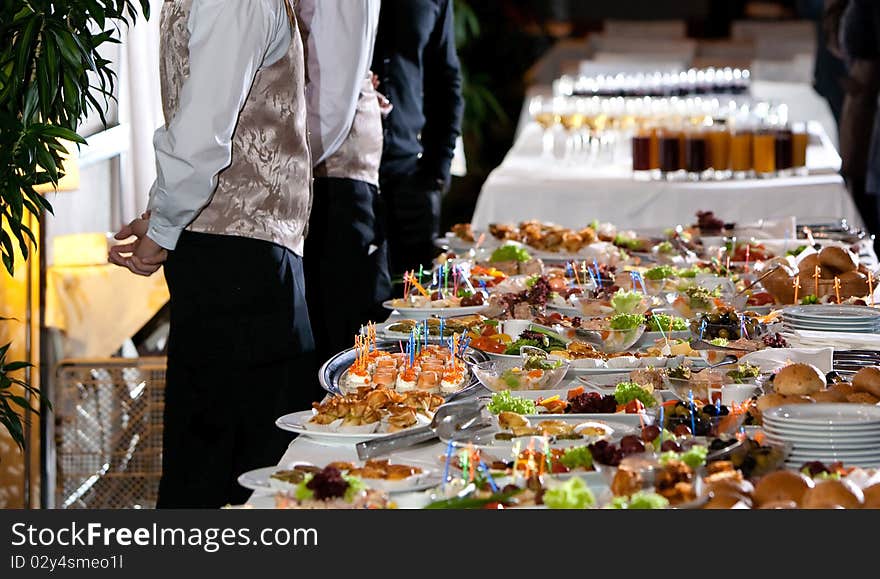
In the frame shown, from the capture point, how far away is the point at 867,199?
7.18 metres

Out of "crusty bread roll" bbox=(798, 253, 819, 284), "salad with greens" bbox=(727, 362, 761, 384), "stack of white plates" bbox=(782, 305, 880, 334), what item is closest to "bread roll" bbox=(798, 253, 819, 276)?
"crusty bread roll" bbox=(798, 253, 819, 284)

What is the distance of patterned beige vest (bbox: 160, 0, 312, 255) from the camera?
8.82 ft

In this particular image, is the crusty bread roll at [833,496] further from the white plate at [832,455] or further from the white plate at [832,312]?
the white plate at [832,312]

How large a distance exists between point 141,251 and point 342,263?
1366 mm

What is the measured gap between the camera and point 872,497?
1.60 m

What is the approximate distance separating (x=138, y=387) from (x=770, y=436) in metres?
2.50

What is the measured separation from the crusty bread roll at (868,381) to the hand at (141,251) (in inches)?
52.2

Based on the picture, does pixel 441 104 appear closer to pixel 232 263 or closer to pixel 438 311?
pixel 438 311

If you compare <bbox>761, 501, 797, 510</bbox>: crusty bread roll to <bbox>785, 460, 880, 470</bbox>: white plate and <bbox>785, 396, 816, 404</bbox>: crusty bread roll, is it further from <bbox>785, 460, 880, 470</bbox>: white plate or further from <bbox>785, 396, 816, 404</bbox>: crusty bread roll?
<bbox>785, 396, 816, 404</bbox>: crusty bread roll

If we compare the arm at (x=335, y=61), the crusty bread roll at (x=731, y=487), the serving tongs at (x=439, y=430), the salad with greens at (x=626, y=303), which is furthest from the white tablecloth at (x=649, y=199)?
the crusty bread roll at (x=731, y=487)

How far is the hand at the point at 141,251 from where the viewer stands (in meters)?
2.72

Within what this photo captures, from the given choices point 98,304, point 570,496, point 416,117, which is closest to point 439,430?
point 570,496

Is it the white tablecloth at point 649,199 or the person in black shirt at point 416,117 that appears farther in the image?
the white tablecloth at point 649,199

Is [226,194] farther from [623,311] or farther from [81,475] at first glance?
[81,475]
